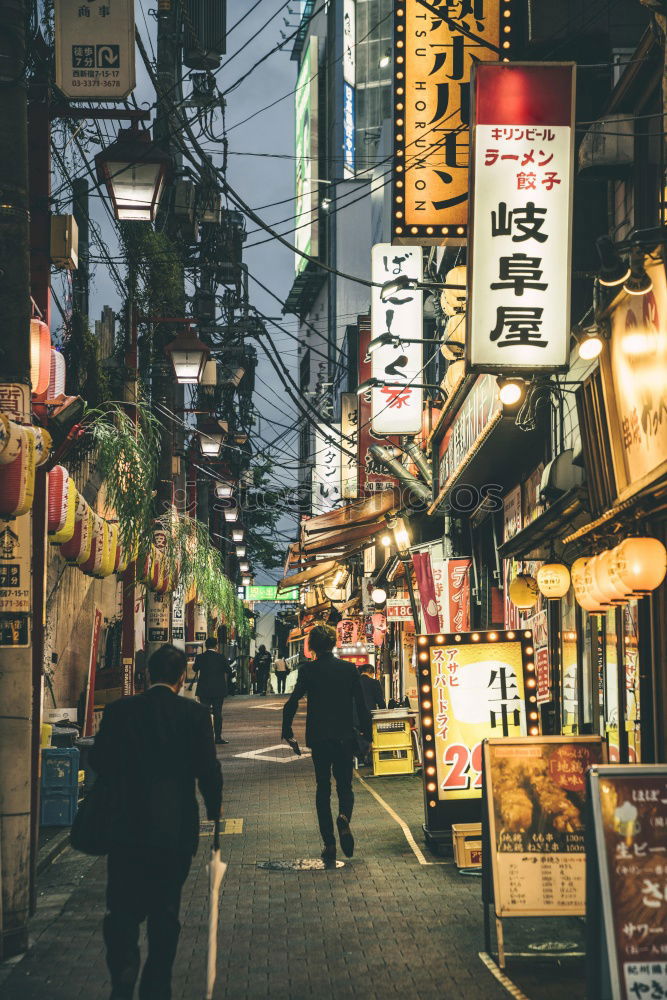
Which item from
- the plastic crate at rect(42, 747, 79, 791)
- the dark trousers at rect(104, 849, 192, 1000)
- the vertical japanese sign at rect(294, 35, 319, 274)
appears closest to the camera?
the dark trousers at rect(104, 849, 192, 1000)

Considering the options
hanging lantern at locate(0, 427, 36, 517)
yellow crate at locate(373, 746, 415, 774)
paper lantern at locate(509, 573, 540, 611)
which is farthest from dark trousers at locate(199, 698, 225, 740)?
hanging lantern at locate(0, 427, 36, 517)

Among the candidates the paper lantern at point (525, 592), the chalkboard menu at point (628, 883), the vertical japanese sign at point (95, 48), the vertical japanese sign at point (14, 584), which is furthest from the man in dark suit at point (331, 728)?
the vertical japanese sign at point (95, 48)

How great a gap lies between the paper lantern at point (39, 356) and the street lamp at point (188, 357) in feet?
32.6

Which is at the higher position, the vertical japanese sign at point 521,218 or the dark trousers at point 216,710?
the vertical japanese sign at point 521,218

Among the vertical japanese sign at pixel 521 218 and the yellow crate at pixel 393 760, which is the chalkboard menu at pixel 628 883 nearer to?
the vertical japanese sign at pixel 521 218

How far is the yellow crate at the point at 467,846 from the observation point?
1029cm

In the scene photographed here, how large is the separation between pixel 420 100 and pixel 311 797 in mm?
9276

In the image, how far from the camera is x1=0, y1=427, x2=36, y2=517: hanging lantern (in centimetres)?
803

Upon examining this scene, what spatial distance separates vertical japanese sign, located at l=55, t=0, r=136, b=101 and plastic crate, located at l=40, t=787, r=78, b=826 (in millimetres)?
7492

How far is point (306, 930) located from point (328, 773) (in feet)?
8.43

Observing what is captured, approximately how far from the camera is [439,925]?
8359mm

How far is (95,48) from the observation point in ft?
36.7

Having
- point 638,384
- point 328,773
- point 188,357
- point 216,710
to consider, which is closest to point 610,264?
point 638,384

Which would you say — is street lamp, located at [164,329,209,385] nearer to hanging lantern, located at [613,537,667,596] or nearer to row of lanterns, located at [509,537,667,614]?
row of lanterns, located at [509,537,667,614]
